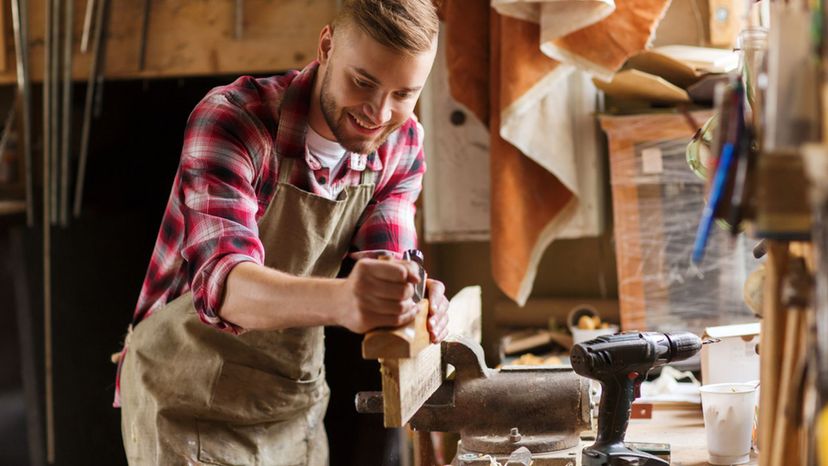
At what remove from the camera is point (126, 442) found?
2.34m

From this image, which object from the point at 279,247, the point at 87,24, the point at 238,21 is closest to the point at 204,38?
the point at 238,21

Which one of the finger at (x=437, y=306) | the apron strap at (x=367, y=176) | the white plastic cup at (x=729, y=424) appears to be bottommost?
the white plastic cup at (x=729, y=424)

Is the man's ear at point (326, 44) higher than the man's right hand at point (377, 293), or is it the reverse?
the man's ear at point (326, 44)

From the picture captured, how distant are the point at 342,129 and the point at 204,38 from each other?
1.80 metres

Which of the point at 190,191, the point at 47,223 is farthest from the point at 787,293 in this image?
the point at 47,223

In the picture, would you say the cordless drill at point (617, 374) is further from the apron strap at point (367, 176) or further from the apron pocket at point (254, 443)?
the apron pocket at point (254, 443)

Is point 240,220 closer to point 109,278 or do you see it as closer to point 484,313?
point 484,313

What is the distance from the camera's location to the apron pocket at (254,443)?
223 cm

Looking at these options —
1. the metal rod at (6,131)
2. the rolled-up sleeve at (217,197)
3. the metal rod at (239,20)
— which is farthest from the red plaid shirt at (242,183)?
the metal rod at (6,131)

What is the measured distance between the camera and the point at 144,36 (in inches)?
138

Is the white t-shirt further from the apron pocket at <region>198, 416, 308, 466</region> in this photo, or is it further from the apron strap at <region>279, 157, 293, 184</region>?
the apron pocket at <region>198, 416, 308, 466</region>

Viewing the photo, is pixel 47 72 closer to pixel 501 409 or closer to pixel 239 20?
pixel 239 20

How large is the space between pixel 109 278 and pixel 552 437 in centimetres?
251

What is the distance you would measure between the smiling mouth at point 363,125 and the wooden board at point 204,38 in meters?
1.65
